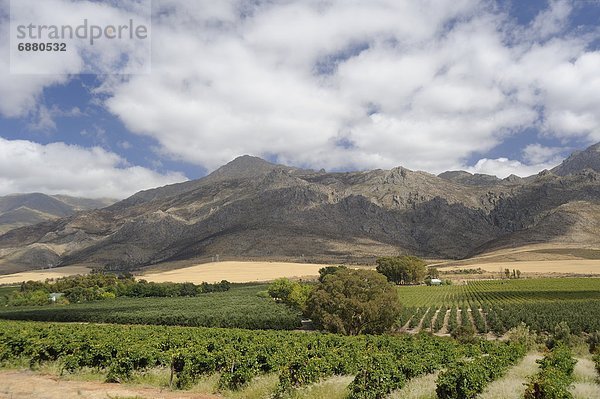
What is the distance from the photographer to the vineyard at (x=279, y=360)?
2106cm

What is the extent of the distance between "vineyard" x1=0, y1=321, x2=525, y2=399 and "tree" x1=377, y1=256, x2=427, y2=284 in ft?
331

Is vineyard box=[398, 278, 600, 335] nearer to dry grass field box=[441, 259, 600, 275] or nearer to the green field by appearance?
the green field

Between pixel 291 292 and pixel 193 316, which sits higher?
pixel 291 292

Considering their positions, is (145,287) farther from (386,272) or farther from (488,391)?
(488,391)

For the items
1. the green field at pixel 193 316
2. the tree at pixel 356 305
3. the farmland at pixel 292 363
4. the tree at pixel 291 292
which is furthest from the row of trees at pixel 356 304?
the tree at pixel 291 292

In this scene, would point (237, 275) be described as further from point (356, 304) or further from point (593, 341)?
point (593, 341)

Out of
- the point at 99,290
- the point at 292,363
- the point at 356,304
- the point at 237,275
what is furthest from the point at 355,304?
the point at 237,275

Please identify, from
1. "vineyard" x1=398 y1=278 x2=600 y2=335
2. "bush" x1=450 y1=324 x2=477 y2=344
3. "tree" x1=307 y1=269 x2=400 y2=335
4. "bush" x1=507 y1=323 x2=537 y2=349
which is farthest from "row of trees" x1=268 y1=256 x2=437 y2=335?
"bush" x1=507 y1=323 x2=537 y2=349

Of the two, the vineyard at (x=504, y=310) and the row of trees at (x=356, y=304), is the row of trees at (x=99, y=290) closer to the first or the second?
the vineyard at (x=504, y=310)

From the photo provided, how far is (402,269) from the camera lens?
13738cm

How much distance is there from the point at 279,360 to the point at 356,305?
2583 cm

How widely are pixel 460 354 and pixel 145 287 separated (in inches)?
4615

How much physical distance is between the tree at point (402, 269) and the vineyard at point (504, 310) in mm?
32140

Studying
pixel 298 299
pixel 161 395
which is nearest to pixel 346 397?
pixel 161 395
